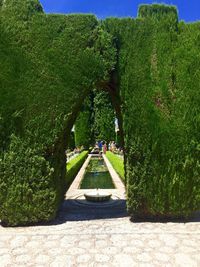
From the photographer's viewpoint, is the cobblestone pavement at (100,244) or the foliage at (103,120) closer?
the cobblestone pavement at (100,244)

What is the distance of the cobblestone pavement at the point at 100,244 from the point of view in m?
5.09

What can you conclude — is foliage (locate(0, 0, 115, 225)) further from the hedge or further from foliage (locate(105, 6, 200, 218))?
foliage (locate(105, 6, 200, 218))

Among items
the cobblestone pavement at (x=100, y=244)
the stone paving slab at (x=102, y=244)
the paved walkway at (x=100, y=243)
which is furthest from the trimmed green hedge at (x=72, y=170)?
the stone paving slab at (x=102, y=244)

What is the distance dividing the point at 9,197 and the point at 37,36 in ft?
12.8

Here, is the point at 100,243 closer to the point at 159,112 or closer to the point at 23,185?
the point at 23,185

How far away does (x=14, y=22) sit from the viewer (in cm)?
682

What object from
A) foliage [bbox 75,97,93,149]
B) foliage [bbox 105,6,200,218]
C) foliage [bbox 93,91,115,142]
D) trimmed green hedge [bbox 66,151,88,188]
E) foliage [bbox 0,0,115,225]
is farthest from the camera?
foliage [bbox 93,91,115,142]

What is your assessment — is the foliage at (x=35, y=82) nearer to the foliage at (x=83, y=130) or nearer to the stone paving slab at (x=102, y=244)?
the stone paving slab at (x=102, y=244)

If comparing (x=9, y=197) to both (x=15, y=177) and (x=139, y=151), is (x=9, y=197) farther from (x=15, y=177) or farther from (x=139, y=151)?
(x=139, y=151)

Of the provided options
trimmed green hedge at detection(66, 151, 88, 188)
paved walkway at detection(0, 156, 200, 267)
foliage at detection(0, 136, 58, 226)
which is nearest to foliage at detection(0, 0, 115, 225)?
foliage at detection(0, 136, 58, 226)

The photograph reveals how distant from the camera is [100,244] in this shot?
5.80 m

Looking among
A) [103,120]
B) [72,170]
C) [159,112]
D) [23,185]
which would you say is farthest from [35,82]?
[103,120]

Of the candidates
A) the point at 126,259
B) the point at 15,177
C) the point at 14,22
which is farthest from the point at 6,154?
the point at 126,259

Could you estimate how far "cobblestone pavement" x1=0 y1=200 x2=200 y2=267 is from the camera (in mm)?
5094
